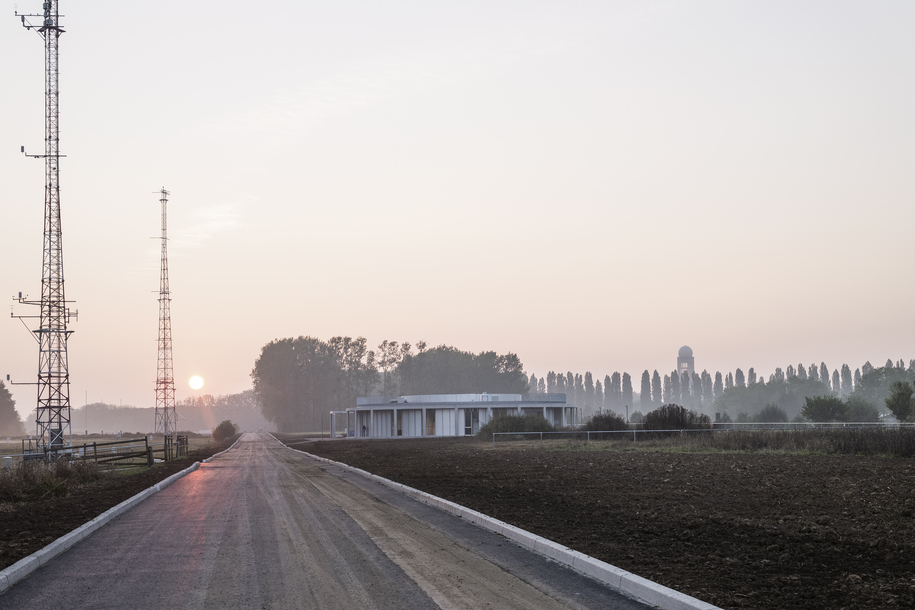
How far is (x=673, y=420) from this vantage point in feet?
166

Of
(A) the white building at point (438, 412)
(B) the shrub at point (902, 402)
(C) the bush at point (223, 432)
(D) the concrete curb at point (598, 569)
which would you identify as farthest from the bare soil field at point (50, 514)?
(C) the bush at point (223, 432)

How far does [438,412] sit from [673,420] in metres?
33.0

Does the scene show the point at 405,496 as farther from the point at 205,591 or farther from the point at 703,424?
the point at 703,424

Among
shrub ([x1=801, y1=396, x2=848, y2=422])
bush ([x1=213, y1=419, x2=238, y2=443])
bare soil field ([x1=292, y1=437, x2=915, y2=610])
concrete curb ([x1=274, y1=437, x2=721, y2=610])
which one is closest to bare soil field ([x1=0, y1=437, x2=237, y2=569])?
concrete curb ([x1=274, y1=437, x2=721, y2=610])

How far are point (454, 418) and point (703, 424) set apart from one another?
105 ft

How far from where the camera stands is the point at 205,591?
860 cm

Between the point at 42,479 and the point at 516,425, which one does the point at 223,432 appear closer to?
the point at 516,425

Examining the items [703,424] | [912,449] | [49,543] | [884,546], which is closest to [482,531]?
[884,546]

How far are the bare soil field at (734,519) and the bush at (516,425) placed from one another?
3335cm

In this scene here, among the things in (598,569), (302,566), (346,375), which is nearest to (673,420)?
(598,569)

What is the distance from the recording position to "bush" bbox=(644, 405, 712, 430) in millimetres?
49809

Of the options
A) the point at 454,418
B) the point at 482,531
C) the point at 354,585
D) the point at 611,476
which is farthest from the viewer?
the point at 454,418

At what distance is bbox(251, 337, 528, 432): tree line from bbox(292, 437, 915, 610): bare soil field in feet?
435

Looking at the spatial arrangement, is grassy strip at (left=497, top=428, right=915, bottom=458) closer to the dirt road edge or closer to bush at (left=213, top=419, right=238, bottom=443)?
the dirt road edge
